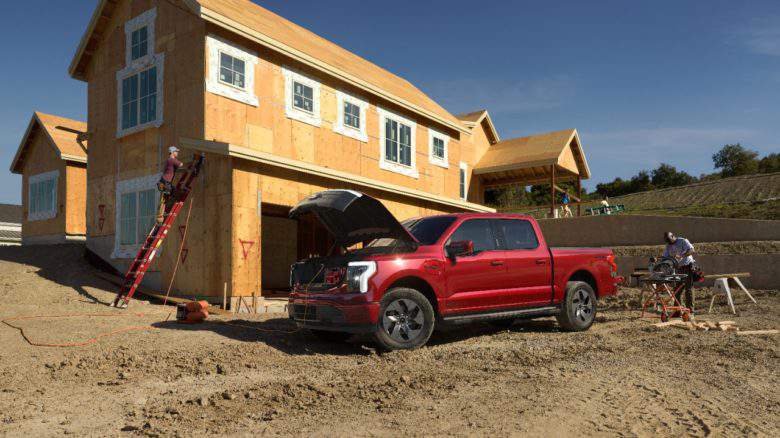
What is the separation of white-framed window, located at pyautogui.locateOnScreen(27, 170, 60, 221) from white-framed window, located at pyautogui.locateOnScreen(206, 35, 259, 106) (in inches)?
502

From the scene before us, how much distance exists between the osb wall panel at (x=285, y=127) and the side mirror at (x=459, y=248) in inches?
277

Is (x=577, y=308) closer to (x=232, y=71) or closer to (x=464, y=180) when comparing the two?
(x=232, y=71)

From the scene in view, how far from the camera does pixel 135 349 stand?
7.38 metres

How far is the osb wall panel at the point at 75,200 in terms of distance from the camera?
2103 cm

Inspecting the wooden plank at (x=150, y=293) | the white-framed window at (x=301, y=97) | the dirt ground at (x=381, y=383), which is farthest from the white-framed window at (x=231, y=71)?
the dirt ground at (x=381, y=383)

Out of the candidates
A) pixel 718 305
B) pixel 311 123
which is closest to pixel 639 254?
pixel 718 305

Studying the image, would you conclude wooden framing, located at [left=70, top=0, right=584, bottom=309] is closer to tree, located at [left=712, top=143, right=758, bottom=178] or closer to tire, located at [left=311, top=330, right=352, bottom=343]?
tire, located at [left=311, top=330, right=352, bottom=343]

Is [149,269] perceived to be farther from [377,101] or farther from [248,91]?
[377,101]

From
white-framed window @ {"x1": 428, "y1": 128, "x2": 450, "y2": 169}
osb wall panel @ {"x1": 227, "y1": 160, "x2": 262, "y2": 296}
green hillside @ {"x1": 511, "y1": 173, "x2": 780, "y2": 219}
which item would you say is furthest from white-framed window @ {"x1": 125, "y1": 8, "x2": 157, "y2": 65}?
green hillside @ {"x1": 511, "y1": 173, "x2": 780, "y2": 219}

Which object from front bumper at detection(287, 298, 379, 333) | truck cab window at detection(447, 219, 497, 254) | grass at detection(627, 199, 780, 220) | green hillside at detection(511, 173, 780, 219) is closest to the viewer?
front bumper at detection(287, 298, 379, 333)

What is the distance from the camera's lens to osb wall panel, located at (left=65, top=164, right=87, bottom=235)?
828 inches

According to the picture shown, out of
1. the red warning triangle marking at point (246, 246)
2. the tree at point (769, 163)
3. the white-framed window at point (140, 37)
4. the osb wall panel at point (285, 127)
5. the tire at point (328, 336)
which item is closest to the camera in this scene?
the tire at point (328, 336)

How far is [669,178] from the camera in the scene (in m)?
67.9

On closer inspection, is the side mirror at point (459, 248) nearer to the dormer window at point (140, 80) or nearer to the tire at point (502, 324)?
the tire at point (502, 324)
